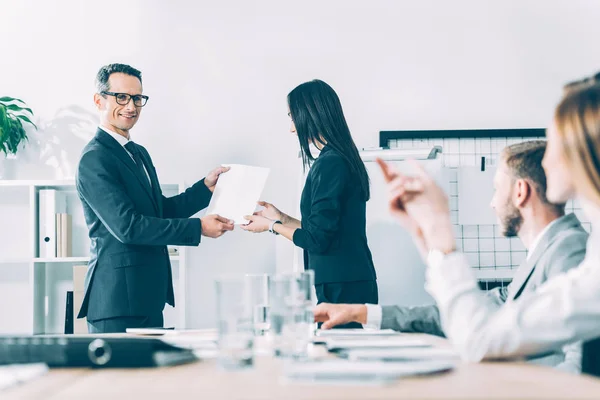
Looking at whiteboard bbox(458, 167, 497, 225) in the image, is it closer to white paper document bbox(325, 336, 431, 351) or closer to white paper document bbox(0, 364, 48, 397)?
white paper document bbox(325, 336, 431, 351)

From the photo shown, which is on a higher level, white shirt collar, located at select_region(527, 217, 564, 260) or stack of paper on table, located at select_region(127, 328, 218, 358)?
white shirt collar, located at select_region(527, 217, 564, 260)

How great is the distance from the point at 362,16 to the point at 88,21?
56.5 inches

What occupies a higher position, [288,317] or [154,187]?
[154,187]

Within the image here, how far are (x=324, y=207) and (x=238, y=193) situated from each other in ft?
1.79

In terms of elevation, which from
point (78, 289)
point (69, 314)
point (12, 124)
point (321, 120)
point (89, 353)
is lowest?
point (69, 314)

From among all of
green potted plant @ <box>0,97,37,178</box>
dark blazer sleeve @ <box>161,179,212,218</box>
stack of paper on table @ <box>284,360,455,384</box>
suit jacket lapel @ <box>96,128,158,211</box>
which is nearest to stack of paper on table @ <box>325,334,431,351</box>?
stack of paper on table @ <box>284,360,455,384</box>

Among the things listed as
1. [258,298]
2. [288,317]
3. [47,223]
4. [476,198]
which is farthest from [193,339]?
[476,198]

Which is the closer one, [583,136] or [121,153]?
[583,136]

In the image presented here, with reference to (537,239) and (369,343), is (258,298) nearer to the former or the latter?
(369,343)

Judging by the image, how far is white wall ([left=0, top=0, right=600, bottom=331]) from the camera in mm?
3691

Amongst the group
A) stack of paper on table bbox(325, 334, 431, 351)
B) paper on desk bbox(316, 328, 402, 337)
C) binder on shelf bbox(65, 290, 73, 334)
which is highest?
stack of paper on table bbox(325, 334, 431, 351)

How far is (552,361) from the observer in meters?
1.39

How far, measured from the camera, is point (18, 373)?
101cm

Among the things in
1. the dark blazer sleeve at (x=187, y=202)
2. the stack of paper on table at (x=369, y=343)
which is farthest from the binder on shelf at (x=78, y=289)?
the stack of paper on table at (x=369, y=343)
